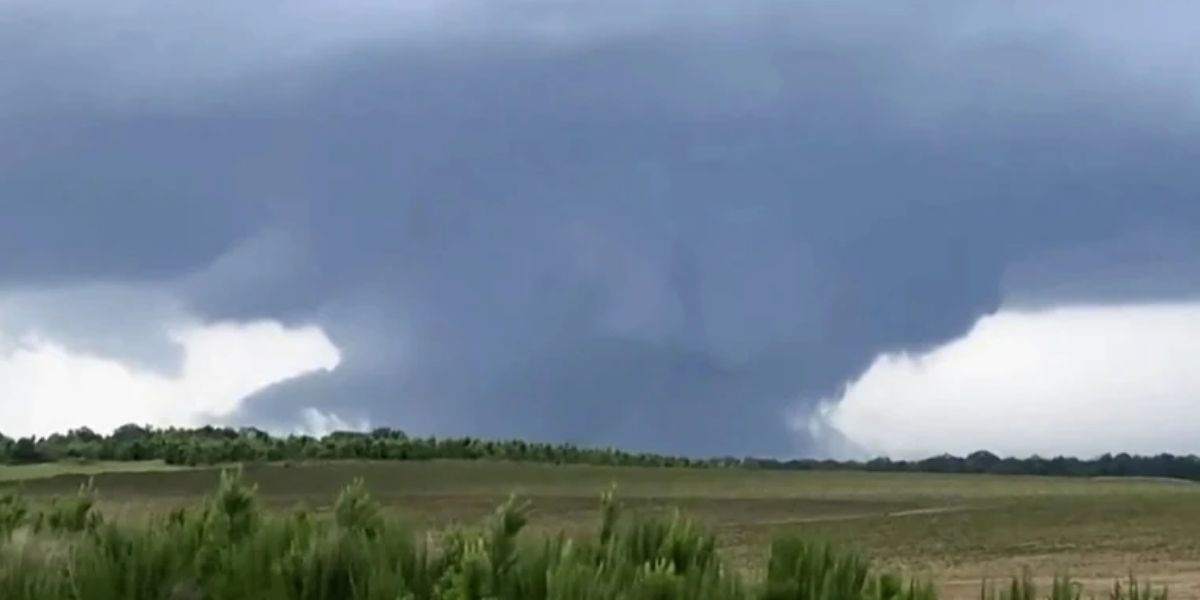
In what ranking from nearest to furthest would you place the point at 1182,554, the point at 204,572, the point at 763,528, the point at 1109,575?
the point at 204,572 < the point at 1109,575 < the point at 1182,554 < the point at 763,528

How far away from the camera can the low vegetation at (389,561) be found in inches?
444

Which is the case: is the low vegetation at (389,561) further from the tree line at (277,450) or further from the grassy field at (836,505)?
the tree line at (277,450)

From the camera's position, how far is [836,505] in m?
43.9

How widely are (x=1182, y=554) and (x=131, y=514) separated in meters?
13.3

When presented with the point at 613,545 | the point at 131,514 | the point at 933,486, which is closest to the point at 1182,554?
the point at 131,514

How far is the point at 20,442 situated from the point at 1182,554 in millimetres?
62261

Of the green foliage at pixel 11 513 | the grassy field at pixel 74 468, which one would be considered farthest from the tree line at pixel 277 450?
the green foliage at pixel 11 513

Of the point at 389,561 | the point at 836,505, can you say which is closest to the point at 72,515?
the point at 389,561

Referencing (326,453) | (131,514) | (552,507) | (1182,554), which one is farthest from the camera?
(326,453)

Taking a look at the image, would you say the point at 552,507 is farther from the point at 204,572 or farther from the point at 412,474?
the point at 204,572

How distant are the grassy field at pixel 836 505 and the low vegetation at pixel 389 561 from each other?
2.39 feet

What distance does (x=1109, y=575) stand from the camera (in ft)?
69.4

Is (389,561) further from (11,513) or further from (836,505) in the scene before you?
(836,505)

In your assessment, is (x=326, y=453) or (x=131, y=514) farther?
(x=326, y=453)
